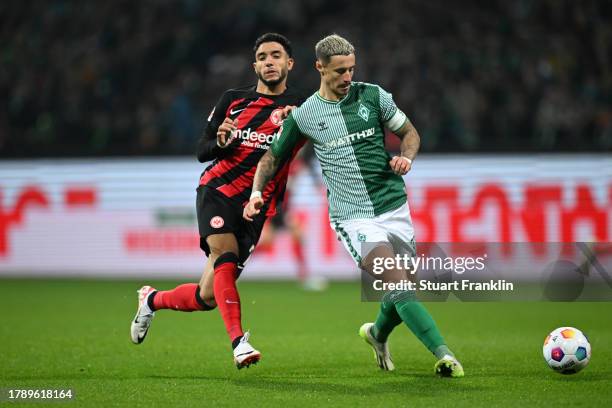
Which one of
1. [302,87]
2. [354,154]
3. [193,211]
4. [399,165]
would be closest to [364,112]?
[354,154]

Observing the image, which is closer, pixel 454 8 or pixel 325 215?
pixel 325 215

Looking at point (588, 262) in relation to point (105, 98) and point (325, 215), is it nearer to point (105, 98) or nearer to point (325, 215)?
point (325, 215)

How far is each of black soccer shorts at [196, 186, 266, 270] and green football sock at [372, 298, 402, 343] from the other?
3.31 ft

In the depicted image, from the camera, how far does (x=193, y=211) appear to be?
1502cm

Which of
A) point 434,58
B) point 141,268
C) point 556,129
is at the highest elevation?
point 434,58

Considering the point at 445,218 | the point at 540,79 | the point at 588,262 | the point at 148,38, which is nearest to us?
the point at 588,262

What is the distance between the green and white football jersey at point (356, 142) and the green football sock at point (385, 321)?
0.62 metres

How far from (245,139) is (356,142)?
860 mm

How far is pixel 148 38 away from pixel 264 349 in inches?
446

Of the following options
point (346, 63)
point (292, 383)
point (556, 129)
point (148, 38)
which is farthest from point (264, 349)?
point (148, 38)

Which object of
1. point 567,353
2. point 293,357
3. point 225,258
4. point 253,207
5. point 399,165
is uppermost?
point 399,165

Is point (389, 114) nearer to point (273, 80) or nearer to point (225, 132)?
point (273, 80)

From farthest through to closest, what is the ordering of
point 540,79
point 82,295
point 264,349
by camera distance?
1. point 540,79
2. point 82,295
3. point 264,349

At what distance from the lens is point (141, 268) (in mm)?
15055
